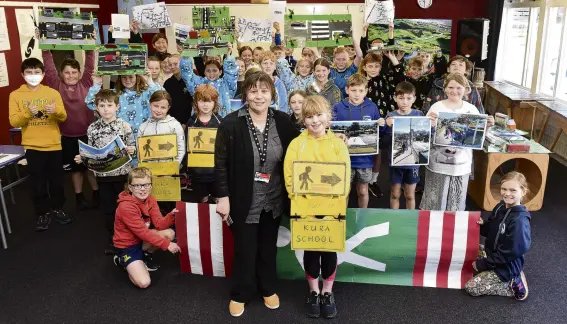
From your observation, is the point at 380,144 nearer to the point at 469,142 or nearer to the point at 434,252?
the point at 469,142

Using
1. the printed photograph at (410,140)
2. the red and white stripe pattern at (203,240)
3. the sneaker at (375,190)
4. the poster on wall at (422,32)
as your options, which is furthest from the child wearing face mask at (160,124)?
the poster on wall at (422,32)

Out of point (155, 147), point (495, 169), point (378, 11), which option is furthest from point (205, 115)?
point (495, 169)

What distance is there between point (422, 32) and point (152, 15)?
6.05m

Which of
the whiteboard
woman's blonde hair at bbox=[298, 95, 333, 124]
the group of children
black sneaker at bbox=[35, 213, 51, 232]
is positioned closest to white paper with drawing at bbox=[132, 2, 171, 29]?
the group of children

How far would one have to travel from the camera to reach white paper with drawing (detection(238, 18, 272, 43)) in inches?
200

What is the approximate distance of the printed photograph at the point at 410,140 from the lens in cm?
354

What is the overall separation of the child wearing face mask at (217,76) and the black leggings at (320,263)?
2.01 metres

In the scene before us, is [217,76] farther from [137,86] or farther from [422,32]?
[422,32]

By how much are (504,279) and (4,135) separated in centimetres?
587


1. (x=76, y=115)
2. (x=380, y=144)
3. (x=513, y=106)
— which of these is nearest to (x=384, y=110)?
(x=380, y=144)

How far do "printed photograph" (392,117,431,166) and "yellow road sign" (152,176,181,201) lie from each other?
1.62m

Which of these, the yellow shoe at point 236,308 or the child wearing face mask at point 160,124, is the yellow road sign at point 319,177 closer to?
the yellow shoe at point 236,308

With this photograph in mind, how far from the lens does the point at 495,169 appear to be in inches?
181

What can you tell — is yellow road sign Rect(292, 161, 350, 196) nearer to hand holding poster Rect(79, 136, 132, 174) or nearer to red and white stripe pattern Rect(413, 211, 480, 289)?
red and white stripe pattern Rect(413, 211, 480, 289)
